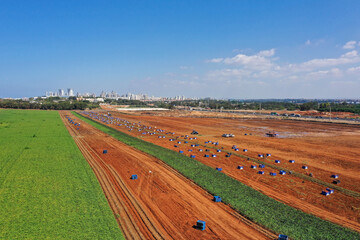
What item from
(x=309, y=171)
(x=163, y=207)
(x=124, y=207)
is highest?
(x=124, y=207)

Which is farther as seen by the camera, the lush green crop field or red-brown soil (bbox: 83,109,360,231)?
red-brown soil (bbox: 83,109,360,231)

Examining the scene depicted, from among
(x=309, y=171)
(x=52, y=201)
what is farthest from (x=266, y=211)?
(x=52, y=201)

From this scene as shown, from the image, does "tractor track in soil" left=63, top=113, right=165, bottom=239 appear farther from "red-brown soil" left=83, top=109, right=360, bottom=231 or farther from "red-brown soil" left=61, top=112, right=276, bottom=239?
"red-brown soil" left=83, top=109, right=360, bottom=231

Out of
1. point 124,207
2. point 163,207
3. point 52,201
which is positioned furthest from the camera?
point 52,201

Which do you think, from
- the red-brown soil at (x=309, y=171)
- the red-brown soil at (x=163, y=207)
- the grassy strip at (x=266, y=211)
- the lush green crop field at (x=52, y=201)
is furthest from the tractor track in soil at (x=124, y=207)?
the red-brown soil at (x=309, y=171)

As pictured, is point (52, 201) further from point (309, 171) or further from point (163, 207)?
point (309, 171)

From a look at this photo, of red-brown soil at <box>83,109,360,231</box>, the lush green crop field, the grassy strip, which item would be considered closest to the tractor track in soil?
the lush green crop field

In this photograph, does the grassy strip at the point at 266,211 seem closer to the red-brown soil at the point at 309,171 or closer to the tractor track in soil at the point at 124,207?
the red-brown soil at the point at 309,171
